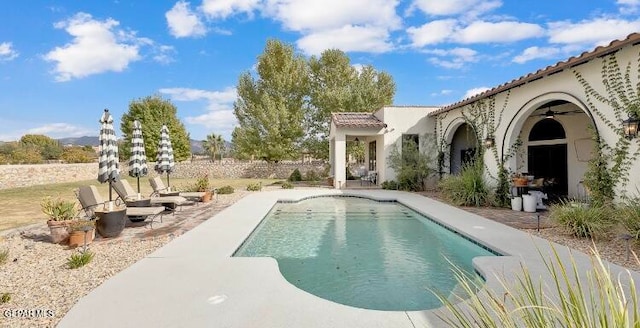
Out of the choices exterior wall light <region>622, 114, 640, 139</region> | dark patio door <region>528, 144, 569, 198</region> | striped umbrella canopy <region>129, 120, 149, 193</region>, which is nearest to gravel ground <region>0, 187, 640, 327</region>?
exterior wall light <region>622, 114, 640, 139</region>

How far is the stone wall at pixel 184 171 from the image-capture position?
83.0 feet

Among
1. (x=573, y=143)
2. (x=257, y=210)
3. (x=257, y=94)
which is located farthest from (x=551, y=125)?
(x=257, y=94)

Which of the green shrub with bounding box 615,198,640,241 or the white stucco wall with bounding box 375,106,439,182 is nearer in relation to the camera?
the green shrub with bounding box 615,198,640,241

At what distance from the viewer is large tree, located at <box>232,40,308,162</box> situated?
32.8m

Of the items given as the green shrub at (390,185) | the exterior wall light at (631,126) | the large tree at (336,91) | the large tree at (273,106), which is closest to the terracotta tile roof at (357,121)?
the green shrub at (390,185)

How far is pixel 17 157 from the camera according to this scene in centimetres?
4153

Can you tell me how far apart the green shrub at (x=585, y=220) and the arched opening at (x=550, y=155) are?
23.3 feet

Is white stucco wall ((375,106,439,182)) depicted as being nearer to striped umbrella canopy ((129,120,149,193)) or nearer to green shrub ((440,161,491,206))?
green shrub ((440,161,491,206))

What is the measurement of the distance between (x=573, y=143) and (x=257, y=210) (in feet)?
44.2

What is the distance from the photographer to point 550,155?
49.0 feet

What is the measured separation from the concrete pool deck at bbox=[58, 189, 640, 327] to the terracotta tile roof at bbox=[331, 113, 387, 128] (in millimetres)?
12600

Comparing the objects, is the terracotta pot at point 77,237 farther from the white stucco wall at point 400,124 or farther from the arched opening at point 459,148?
the arched opening at point 459,148

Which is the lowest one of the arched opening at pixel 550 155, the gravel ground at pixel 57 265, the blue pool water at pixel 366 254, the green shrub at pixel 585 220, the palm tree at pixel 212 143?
the blue pool water at pixel 366 254

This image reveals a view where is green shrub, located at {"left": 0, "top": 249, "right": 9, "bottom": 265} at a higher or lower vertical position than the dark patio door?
lower
